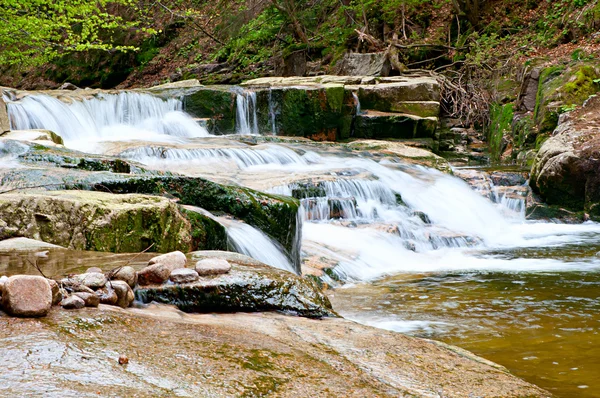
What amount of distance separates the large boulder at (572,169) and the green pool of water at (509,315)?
14.2 ft

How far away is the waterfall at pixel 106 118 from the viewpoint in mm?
13438

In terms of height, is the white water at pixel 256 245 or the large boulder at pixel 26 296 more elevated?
the large boulder at pixel 26 296

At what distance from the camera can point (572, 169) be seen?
36.8 feet

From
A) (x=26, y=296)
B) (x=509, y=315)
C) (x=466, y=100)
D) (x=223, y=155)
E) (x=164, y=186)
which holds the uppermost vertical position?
(x=466, y=100)

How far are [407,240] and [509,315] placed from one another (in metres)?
4.03

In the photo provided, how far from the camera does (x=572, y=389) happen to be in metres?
3.72

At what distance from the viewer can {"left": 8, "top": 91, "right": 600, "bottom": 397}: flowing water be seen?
5.04 meters

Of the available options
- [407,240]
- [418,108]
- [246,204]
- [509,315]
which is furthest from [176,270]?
[418,108]

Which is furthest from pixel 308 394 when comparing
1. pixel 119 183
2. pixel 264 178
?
pixel 264 178

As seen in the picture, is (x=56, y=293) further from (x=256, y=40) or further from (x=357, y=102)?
(x=256, y=40)

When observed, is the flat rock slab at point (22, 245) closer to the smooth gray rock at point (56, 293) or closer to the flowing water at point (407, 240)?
the smooth gray rock at point (56, 293)

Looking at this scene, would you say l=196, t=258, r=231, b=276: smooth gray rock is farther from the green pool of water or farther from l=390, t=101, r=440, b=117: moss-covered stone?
l=390, t=101, r=440, b=117: moss-covered stone

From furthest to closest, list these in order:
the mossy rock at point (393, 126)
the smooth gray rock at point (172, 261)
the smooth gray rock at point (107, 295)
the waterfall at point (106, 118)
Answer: the mossy rock at point (393, 126) → the waterfall at point (106, 118) → the smooth gray rock at point (172, 261) → the smooth gray rock at point (107, 295)

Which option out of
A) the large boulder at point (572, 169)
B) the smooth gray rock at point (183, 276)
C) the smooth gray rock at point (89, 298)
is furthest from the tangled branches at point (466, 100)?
the smooth gray rock at point (89, 298)
